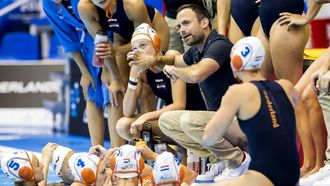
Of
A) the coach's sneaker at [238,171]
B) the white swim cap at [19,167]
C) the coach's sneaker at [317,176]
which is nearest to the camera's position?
the coach's sneaker at [317,176]

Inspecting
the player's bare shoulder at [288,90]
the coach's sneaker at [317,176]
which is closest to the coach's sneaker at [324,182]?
the coach's sneaker at [317,176]

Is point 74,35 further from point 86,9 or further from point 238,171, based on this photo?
point 238,171

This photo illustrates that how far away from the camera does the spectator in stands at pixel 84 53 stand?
8875 mm

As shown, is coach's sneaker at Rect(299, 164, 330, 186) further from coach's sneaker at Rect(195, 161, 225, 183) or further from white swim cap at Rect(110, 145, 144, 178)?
white swim cap at Rect(110, 145, 144, 178)

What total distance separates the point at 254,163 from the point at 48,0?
3869mm

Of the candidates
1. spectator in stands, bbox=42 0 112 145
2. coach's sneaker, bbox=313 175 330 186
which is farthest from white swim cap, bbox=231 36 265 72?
spectator in stands, bbox=42 0 112 145

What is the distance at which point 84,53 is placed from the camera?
9.09 metres

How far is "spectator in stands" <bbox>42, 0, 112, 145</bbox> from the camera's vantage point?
8.88m

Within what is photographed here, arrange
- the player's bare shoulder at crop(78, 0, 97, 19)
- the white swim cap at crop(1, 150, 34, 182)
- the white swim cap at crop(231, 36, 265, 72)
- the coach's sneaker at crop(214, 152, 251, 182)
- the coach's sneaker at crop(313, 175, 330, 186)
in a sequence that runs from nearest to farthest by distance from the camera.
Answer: the white swim cap at crop(231, 36, 265, 72) < the coach's sneaker at crop(313, 175, 330, 186) < the white swim cap at crop(1, 150, 34, 182) < the coach's sneaker at crop(214, 152, 251, 182) < the player's bare shoulder at crop(78, 0, 97, 19)

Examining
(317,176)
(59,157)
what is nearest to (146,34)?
(59,157)

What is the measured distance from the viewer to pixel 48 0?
9008mm

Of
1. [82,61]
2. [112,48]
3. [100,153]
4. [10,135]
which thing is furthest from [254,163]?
[10,135]

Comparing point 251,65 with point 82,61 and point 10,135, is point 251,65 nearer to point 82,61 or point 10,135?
point 82,61

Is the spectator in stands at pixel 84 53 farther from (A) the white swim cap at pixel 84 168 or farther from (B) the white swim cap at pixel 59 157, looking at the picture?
(A) the white swim cap at pixel 84 168
